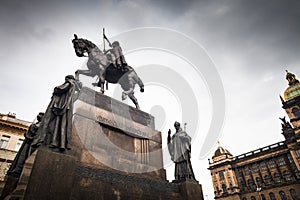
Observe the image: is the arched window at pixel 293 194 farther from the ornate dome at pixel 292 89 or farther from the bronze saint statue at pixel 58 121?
the bronze saint statue at pixel 58 121

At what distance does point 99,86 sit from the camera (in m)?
8.36

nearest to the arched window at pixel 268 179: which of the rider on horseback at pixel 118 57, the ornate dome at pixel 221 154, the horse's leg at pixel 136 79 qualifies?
the ornate dome at pixel 221 154

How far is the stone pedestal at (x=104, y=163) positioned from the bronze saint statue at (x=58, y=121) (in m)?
0.30

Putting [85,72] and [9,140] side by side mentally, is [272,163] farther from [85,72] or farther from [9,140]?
[85,72]

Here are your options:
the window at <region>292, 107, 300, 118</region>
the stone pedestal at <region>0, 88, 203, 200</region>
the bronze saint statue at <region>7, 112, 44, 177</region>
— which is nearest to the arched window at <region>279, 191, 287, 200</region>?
the window at <region>292, 107, 300, 118</region>

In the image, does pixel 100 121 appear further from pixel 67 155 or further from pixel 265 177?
pixel 265 177

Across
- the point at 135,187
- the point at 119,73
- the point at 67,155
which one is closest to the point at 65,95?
the point at 67,155

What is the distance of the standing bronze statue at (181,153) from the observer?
→ 7.35 meters

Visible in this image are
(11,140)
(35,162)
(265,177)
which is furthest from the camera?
(265,177)

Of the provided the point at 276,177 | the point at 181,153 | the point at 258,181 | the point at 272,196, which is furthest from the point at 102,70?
the point at 258,181

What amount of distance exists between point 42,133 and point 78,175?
4.26 feet

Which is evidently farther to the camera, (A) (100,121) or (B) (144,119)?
(B) (144,119)

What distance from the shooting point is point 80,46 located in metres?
8.81

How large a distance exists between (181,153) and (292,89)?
6900cm
